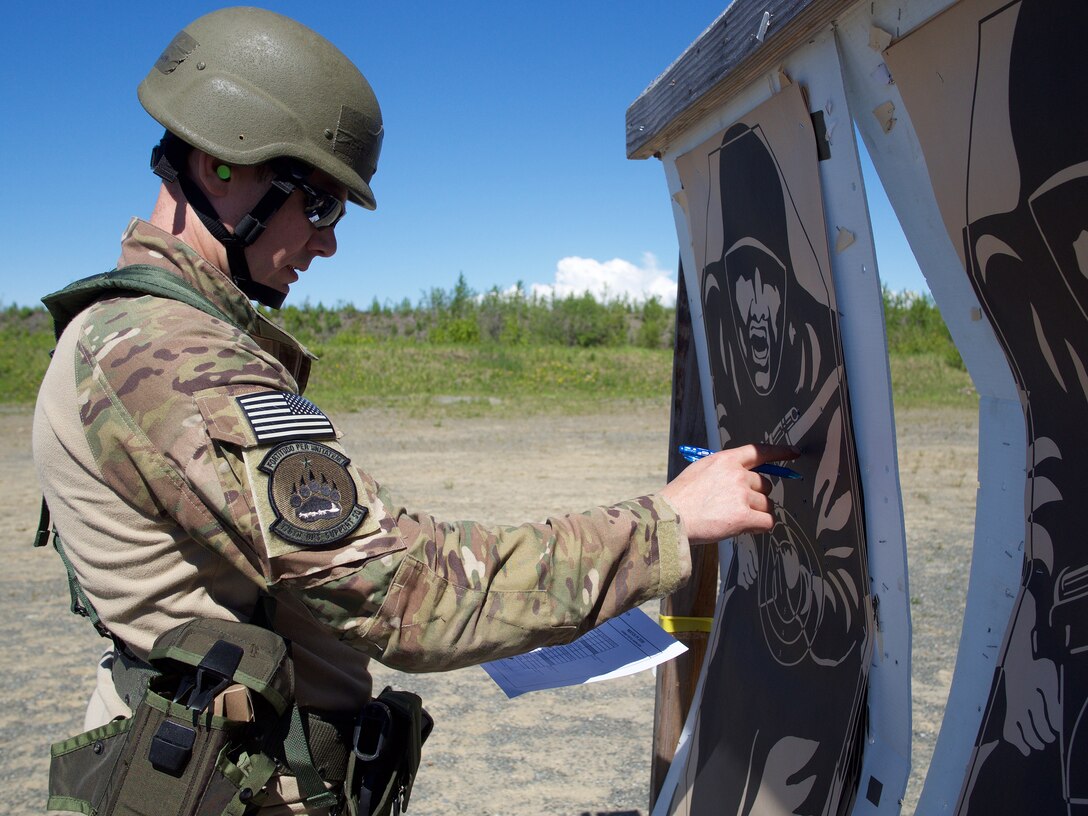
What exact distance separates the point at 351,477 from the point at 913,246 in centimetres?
74

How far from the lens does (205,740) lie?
1.25m

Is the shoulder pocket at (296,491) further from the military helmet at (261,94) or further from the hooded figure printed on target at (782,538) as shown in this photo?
the hooded figure printed on target at (782,538)

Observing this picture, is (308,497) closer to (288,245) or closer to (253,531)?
(253,531)

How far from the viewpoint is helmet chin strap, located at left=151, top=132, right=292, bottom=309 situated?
4.76 ft

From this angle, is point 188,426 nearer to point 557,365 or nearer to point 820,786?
point 820,786

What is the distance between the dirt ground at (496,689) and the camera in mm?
3264

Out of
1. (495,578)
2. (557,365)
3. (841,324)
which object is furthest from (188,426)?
(557,365)

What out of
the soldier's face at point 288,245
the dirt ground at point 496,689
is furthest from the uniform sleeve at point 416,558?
the dirt ground at point 496,689

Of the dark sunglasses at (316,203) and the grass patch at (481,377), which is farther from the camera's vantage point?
the grass patch at (481,377)

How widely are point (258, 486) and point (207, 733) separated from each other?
1.22 ft

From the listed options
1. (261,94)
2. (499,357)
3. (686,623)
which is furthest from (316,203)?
(499,357)

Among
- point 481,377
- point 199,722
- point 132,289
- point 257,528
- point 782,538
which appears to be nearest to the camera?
point 257,528

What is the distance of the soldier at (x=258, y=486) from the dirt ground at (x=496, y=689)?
77.4 inches

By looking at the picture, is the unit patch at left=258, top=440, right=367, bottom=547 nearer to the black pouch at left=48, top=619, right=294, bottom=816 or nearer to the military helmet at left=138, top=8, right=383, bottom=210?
the black pouch at left=48, top=619, right=294, bottom=816
